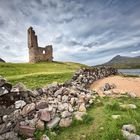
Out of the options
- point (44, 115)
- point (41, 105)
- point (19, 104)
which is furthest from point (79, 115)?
point (19, 104)

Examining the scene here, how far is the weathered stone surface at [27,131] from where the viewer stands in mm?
8266

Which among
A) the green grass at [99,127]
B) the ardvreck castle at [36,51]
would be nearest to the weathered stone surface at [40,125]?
the green grass at [99,127]

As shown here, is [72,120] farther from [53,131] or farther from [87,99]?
[87,99]

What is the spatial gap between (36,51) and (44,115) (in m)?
84.4

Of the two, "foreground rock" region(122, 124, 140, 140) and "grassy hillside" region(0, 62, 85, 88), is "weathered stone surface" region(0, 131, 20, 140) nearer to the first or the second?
"foreground rock" region(122, 124, 140, 140)

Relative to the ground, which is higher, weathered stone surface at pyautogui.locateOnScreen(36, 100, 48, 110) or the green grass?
weathered stone surface at pyautogui.locateOnScreen(36, 100, 48, 110)

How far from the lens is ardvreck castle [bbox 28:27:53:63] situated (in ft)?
298

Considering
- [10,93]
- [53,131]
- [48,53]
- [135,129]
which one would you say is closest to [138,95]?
[135,129]

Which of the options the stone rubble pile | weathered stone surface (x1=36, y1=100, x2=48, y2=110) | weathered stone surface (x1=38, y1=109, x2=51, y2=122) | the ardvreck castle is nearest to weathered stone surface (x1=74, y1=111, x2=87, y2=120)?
the stone rubble pile

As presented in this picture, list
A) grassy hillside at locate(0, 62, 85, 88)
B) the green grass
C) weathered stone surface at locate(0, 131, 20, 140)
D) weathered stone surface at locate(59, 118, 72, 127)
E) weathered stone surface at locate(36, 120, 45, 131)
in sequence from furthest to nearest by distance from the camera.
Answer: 1. grassy hillside at locate(0, 62, 85, 88)
2. weathered stone surface at locate(59, 118, 72, 127)
3. weathered stone surface at locate(36, 120, 45, 131)
4. weathered stone surface at locate(0, 131, 20, 140)
5. the green grass

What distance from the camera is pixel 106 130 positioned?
8.18 meters

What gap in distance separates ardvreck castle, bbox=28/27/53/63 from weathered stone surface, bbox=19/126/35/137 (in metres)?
83.2

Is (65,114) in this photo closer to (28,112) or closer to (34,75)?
(28,112)

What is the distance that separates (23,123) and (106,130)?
3.20m
